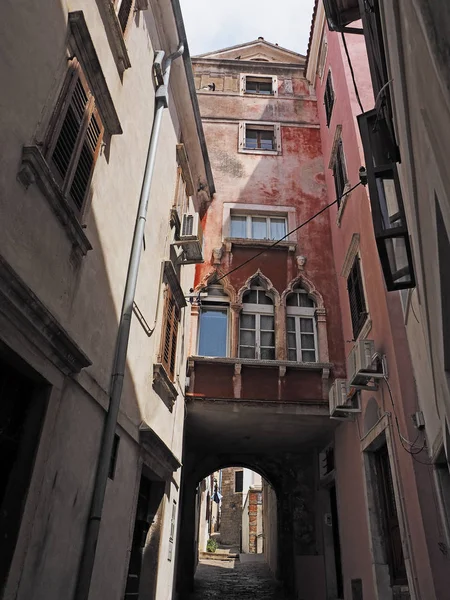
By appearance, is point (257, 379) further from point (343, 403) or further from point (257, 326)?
point (343, 403)

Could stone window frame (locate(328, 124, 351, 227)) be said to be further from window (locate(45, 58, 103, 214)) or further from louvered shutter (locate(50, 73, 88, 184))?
louvered shutter (locate(50, 73, 88, 184))

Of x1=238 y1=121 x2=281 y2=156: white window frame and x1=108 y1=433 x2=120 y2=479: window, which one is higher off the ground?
x1=238 y1=121 x2=281 y2=156: white window frame

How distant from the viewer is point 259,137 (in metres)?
16.0

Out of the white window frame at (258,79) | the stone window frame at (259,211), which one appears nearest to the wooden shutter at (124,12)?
the stone window frame at (259,211)

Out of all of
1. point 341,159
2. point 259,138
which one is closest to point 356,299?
point 341,159

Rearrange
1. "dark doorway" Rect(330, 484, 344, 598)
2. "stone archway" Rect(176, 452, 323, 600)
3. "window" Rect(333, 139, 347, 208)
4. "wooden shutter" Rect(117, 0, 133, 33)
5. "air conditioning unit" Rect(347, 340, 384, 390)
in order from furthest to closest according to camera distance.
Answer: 1. "stone archway" Rect(176, 452, 323, 600)
2. "window" Rect(333, 139, 347, 208)
3. "dark doorway" Rect(330, 484, 344, 598)
4. "air conditioning unit" Rect(347, 340, 384, 390)
5. "wooden shutter" Rect(117, 0, 133, 33)

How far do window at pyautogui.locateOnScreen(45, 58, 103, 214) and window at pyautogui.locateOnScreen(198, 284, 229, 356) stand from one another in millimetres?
6661

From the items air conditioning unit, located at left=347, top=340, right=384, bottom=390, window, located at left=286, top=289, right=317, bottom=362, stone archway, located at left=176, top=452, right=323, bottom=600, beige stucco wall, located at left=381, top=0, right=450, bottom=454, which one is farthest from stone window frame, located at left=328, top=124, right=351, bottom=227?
beige stucco wall, located at left=381, top=0, right=450, bottom=454

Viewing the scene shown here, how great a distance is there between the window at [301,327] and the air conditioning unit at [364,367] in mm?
2912

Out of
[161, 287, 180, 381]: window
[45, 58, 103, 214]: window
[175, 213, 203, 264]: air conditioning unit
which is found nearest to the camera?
[45, 58, 103, 214]: window

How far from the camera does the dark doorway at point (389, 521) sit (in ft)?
25.4

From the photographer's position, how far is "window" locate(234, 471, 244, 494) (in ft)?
127

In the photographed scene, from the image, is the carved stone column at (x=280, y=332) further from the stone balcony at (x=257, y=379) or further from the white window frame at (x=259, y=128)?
the white window frame at (x=259, y=128)

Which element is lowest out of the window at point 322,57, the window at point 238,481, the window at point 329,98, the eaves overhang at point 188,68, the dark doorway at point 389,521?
the dark doorway at point 389,521
